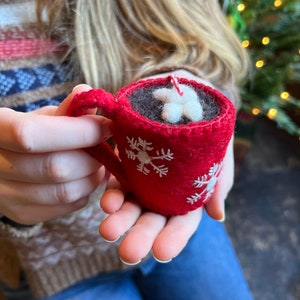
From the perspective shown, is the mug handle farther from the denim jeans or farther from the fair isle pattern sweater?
the denim jeans

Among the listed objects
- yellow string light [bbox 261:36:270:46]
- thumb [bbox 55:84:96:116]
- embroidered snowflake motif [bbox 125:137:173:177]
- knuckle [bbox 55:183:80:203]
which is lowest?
yellow string light [bbox 261:36:270:46]

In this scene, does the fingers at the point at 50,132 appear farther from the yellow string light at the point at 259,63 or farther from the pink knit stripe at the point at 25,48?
the yellow string light at the point at 259,63

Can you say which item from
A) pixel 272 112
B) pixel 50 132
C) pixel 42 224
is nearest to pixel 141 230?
pixel 50 132

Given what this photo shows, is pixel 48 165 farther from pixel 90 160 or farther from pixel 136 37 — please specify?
pixel 136 37

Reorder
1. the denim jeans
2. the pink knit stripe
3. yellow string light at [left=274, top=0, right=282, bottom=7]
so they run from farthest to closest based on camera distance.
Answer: yellow string light at [left=274, top=0, right=282, bottom=7]
the denim jeans
the pink knit stripe

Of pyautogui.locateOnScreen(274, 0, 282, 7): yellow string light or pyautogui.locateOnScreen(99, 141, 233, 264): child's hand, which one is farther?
pyautogui.locateOnScreen(274, 0, 282, 7): yellow string light

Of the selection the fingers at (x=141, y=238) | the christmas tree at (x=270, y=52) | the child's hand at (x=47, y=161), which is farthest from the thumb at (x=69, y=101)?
the christmas tree at (x=270, y=52)

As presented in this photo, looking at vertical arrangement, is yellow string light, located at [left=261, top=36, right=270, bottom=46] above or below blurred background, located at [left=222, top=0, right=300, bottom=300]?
above

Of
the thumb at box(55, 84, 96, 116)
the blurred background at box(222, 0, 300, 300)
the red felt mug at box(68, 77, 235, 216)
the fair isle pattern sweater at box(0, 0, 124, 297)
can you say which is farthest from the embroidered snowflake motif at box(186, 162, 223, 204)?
the blurred background at box(222, 0, 300, 300)

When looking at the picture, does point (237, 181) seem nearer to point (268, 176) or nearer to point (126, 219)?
point (268, 176)
